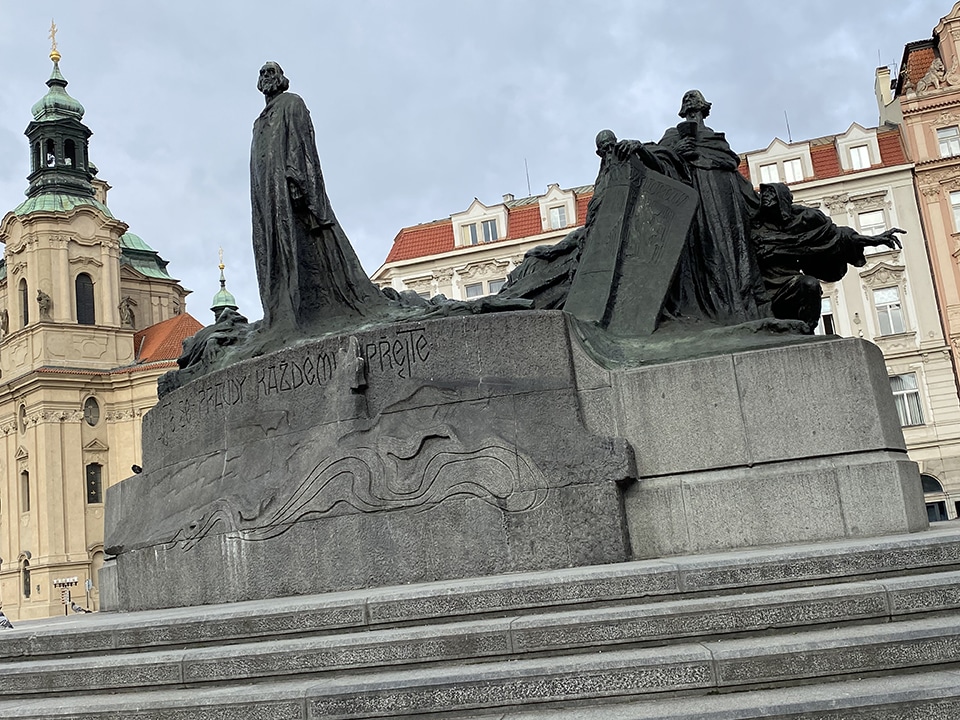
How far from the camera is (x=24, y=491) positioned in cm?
5856

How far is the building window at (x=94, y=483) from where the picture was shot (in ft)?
187

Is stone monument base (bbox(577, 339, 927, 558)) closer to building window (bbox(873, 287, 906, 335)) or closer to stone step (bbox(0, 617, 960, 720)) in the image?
stone step (bbox(0, 617, 960, 720))

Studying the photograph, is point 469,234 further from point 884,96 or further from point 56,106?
point 56,106

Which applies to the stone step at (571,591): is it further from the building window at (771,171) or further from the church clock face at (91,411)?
the church clock face at (91,411)

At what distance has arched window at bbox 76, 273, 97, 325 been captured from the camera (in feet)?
197

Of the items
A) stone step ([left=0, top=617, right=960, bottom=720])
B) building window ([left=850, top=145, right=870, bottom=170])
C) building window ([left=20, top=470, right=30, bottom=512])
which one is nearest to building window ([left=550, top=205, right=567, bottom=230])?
building window ([left=850, top=145, right=870, bottom=170])

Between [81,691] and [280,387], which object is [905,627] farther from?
[280,387]

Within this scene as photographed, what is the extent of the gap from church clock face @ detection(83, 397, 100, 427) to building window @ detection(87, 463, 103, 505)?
2443mm

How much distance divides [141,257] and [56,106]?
13485 mm

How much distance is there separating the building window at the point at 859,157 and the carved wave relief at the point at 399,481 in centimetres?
3536

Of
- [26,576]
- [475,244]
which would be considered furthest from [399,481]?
[26,576]

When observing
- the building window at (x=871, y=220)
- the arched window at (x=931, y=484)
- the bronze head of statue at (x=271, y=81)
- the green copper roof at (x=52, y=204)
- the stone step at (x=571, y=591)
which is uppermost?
the green copper roof at (x=52, y=204)

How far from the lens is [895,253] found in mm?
36688

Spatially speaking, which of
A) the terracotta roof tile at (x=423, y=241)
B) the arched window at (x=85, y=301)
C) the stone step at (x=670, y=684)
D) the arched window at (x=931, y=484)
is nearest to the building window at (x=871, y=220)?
the arched window at (x=931, y=484)
